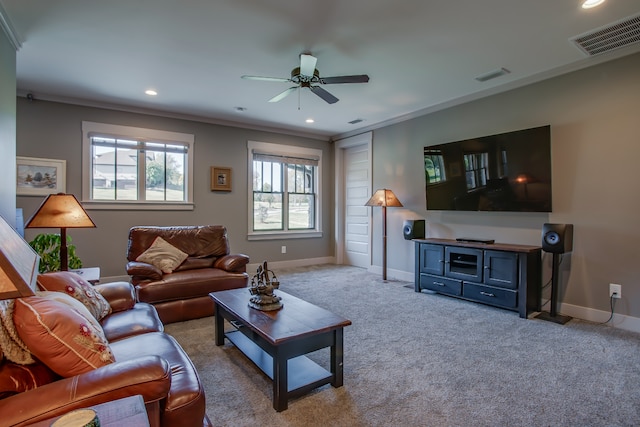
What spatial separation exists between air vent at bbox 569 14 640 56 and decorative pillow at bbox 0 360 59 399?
13.8ft

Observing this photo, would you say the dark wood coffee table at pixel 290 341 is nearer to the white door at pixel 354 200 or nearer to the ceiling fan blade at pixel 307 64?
the ceiling fan blade at pixel 307 64

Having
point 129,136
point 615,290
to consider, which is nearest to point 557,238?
point 615,290

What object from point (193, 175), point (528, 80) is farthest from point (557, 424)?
point (193, 175)

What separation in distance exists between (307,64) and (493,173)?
259 centimetres

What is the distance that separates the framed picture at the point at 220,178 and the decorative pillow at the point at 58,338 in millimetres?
4372

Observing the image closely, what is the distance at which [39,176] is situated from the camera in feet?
14.2

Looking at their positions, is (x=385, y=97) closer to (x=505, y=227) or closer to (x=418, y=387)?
(x=505, y=227)

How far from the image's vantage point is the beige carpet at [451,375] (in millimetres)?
1857

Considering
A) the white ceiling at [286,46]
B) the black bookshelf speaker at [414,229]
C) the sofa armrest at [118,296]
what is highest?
the white ceiling at [286,46]

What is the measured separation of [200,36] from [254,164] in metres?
3.20

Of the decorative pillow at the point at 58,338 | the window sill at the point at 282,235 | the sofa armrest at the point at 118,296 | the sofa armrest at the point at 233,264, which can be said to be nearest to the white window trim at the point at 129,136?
the window sill at the point at 282,235

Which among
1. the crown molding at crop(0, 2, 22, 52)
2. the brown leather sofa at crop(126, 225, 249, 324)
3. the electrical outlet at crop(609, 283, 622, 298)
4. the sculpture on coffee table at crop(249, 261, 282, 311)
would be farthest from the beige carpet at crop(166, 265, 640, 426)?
the crown molding at crop(0, 2, 22, 52)

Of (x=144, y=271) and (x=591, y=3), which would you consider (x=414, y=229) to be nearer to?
(x=591, y=3)

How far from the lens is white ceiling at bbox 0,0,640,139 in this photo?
101 inches
